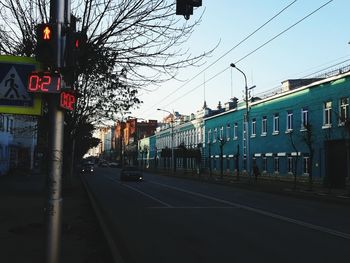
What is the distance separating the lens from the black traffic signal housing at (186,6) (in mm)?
11352

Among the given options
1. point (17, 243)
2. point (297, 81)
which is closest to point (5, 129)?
point (297, 81)

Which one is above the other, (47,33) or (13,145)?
(13,145)

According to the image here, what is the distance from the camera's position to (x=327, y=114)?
41750 mm

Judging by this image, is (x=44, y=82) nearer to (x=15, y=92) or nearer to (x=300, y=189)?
(x=15, y=92)

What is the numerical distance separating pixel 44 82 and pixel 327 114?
120ft

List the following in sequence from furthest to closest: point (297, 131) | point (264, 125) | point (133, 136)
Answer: point (133, 136)
point (264, 125)
point (297, 131)

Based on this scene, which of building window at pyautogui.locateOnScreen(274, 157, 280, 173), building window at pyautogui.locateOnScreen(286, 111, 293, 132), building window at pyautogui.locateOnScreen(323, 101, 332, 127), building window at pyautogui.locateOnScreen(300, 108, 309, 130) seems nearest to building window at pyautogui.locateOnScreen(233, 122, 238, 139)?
building window at pyautogui.locateOnScreen(274, 157, 280, 173)

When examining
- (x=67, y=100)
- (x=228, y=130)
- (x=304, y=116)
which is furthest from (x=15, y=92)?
(x=228, y=130)

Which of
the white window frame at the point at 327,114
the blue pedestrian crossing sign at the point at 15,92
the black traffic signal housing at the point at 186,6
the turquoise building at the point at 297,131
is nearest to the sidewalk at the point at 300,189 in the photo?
the turquoise building at the point at 297,131

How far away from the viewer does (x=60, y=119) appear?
24.9 feet

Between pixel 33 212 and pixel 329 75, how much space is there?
96.0 ft

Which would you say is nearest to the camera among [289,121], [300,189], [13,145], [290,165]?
[300,189]

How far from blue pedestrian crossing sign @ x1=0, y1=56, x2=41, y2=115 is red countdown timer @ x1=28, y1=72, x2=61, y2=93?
30 centimetres

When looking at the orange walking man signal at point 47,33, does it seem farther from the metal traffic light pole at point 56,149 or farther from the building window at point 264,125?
the building window at point 264,125
